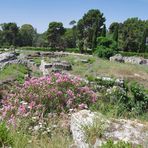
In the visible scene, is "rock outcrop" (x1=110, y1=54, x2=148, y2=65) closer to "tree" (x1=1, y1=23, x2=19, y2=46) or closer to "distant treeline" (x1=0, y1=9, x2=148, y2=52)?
"distant treeline" (x1=0, y1=9, x2=148, y2=52)

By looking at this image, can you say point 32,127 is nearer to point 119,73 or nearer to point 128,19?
point 119,73

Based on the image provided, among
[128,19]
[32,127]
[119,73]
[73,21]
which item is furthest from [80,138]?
[73,21]

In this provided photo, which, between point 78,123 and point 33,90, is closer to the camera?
point 78,123

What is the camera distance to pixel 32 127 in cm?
627

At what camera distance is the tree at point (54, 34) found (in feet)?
257

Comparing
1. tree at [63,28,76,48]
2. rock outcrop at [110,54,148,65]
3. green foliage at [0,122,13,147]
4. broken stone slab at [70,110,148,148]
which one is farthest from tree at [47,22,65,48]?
green foliage at [0,122,13,147]

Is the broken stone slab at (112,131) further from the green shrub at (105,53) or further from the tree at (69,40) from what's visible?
the tree at (69,40)

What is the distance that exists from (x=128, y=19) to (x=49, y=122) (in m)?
81.8

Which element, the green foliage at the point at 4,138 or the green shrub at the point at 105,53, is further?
the green shrub at the point at 105,53

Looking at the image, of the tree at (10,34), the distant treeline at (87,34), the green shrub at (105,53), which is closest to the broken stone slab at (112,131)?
the green shrub at (105,53)

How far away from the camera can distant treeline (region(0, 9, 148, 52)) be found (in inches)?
2655

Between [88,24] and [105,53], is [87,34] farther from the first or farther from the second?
[105,53]

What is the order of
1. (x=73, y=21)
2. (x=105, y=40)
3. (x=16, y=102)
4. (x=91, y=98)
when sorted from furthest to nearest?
(x=73, y=21), (x=105, y=40), (x=91, y=98), (x=16, y=102)

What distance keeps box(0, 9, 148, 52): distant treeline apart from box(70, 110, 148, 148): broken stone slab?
186 feet
